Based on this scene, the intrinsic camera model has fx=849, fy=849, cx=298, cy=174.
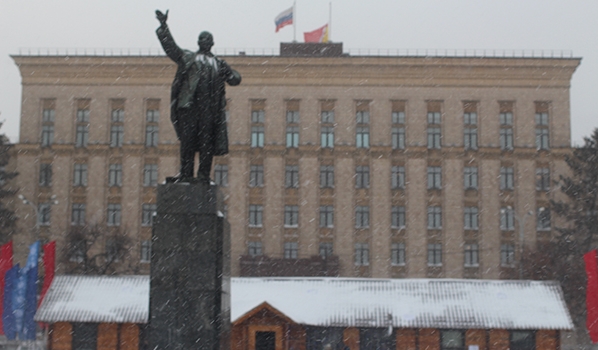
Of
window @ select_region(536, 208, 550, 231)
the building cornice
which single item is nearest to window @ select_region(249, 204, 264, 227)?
the building cornice

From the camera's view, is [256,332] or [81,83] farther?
[81,83]

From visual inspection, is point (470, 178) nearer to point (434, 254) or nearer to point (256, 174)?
point (434, 254)

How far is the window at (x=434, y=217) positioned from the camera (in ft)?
194

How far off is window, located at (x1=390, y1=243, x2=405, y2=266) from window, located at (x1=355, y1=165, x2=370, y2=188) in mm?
4675

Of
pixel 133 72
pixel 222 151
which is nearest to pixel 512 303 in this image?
pixel 222 151

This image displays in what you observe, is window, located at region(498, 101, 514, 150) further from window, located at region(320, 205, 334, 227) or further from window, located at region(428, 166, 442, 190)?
window, located at region(320, 205, 334, 227)

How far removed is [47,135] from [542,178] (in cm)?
3534

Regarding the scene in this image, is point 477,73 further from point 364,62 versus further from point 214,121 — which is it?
point 214,121

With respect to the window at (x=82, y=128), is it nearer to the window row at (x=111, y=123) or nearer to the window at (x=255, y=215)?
the window row at (x=111, y=123)

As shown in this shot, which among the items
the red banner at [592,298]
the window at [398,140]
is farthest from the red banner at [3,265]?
the window at [398,140]

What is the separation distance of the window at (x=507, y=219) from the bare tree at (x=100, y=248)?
2510 cm

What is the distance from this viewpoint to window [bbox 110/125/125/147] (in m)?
60.8

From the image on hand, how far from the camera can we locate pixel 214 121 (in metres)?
12.0

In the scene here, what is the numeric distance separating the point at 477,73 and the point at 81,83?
28139 millimetres
